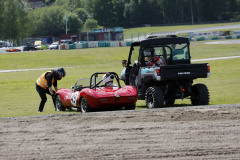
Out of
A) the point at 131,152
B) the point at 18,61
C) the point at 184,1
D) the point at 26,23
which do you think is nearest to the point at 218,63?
the point at 18,61

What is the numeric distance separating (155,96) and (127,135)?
5.07 m

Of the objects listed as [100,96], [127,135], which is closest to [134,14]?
[100,96]

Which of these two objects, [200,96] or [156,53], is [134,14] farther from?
[200,96]

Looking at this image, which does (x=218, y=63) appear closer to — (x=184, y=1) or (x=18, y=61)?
(x=18, y=61)

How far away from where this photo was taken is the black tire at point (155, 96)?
13.7m

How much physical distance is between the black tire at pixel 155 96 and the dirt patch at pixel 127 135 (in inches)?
79.8

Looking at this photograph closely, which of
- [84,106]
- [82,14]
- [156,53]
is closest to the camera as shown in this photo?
[84,106]

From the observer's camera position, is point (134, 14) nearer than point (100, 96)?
No

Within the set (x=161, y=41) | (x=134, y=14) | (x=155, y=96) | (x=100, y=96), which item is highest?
(x=134, y=14)

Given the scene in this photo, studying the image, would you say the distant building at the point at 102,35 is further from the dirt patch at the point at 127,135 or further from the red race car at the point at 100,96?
the dirt patch at the point at 127,135

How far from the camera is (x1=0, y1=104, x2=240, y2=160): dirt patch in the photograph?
755 centimetres

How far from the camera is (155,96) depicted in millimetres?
13766

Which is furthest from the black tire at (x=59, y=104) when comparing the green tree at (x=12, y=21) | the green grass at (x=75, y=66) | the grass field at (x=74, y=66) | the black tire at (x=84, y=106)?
the green tree at (x=12, y=21)

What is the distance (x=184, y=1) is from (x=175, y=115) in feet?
493
